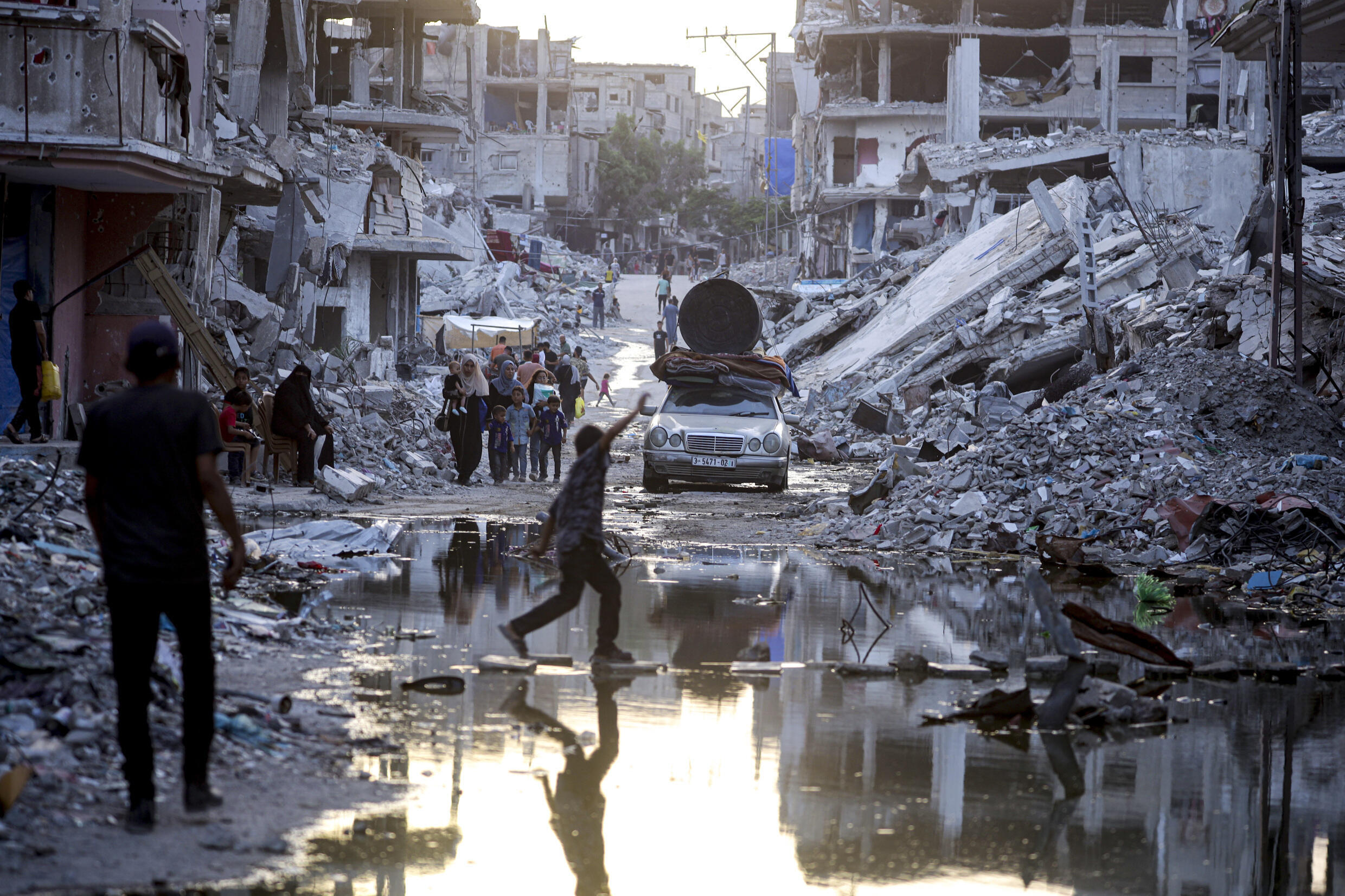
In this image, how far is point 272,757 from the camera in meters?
5.56

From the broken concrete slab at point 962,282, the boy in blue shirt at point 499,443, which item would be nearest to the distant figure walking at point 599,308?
the broken concrete slab at point 962,282

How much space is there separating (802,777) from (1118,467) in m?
10.5

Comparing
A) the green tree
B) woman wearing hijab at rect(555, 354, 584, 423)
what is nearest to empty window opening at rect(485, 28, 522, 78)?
the green tree

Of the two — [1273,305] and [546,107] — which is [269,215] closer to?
[1273,305]

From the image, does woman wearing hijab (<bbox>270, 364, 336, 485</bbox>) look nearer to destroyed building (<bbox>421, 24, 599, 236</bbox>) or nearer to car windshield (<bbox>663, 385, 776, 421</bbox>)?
car windshield (<bbox>663, 385, 776, 421</bbox>)

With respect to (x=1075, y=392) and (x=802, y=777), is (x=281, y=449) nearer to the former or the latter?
(x=1075, y=392)

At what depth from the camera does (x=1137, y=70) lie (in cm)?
5738

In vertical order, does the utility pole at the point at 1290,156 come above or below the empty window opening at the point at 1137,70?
below

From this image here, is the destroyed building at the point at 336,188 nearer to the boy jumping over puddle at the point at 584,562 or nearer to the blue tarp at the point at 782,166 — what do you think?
the boy jumping over puddle at the point at 584,562

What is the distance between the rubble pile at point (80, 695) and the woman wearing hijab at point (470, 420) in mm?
9856

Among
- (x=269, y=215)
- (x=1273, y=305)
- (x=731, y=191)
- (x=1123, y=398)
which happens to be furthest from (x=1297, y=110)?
(x=731, y=191)

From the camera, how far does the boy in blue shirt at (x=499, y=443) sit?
19.6 m

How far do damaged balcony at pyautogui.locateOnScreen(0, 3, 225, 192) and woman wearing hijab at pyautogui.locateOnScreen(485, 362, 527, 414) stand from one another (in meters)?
6.39

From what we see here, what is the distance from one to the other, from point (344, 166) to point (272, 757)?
90.6 feet
